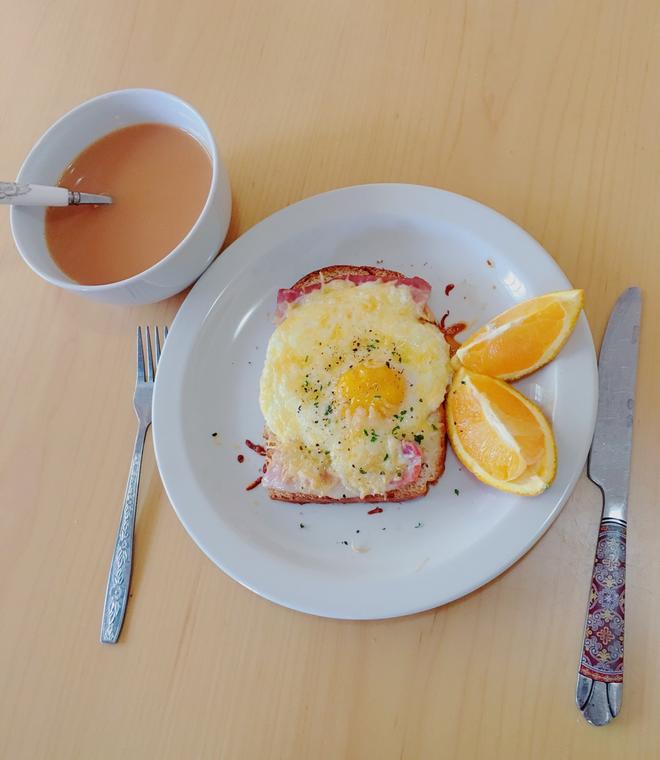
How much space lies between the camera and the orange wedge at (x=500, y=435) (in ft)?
5.63

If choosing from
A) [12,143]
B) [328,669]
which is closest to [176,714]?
[328,669]

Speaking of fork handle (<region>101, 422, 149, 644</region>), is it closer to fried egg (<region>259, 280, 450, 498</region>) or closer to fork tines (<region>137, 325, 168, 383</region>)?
fork tines (<region>137, 325, 168, 383</region>)

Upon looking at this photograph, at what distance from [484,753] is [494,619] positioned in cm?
34

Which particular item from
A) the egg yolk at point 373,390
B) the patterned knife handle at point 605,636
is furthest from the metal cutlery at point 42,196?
the patterned knife handle at point 605,636

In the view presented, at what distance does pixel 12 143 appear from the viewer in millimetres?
2635

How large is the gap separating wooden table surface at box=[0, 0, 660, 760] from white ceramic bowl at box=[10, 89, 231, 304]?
0.27 m

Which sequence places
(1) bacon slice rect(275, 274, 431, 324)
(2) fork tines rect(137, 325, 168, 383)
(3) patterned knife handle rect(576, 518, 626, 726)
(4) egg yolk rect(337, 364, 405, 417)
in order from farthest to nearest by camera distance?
(2) fork tines rect(137, 325, 168, 383)
(1) bacon slice rect(275, 274, 431, 324)
(4) egg yolk rect(337, 364, 405, 417)
(3) patterned knife handle rect(576, 518, 626, 726)

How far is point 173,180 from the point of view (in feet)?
6.90

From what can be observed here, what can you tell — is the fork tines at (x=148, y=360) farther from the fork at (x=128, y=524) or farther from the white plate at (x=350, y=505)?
the white plate at (x=350, y=505)

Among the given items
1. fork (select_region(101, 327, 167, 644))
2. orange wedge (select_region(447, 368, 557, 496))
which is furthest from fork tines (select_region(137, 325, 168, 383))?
orange wedge (select_region(447, 368, 557, 496))

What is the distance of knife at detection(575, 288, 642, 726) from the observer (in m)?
1.66

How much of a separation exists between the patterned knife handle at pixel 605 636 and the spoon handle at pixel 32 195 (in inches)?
76.0

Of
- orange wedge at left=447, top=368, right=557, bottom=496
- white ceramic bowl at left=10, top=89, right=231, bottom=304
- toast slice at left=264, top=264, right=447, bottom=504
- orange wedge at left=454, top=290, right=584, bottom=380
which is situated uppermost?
white ceramic bowl at left=10, top=89, right=231, bottom=304

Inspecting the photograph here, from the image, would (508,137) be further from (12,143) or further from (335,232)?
(12,143)
